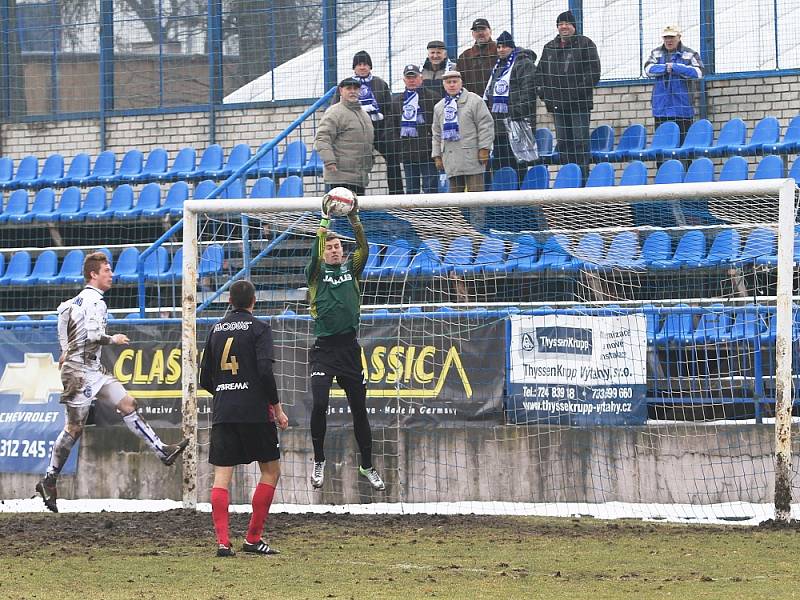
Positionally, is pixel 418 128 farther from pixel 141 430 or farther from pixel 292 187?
pixel 141 430

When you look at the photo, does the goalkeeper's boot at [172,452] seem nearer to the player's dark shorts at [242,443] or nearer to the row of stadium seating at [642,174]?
the player's dark shorts at [242,443]

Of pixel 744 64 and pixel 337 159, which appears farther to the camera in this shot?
pixel 744 64

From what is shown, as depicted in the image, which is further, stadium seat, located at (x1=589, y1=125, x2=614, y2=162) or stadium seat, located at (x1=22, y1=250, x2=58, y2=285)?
stadium seat, located at (x1=22, y1=250, x2=58, y2=285)

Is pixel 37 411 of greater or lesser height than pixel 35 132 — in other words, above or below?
below

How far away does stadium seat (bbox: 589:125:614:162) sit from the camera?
53.2 feet

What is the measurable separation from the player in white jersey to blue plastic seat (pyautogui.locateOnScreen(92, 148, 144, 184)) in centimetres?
772

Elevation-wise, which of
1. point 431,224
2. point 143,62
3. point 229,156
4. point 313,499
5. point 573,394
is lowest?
point 313,499

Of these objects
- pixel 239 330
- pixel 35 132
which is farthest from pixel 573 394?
pixel 35 132

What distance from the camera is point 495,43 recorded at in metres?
15.9

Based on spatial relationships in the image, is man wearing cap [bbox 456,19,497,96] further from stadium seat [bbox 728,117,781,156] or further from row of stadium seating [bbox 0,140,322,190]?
stadium seat [bbox 728,117,781,156]

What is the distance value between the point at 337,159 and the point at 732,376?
531cm

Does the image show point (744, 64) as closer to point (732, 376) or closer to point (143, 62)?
point (732, 376)

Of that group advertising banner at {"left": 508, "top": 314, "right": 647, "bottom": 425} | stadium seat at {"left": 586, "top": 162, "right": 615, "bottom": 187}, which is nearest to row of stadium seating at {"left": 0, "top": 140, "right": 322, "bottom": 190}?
stadium seat at {"left": 586, "top": 162, "right": 615, "bottom": 187}

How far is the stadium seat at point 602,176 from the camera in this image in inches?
606
